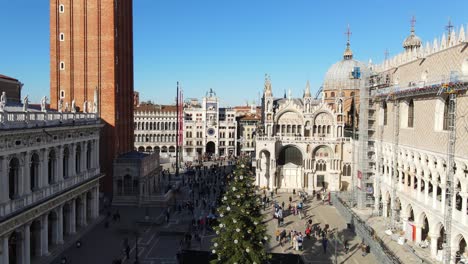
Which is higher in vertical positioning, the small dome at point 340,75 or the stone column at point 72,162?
the small dome at point 340,75

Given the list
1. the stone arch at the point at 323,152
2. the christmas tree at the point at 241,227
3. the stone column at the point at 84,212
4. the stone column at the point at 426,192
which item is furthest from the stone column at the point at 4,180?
the stone arch at the point at 323,152

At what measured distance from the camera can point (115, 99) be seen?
1916 inches

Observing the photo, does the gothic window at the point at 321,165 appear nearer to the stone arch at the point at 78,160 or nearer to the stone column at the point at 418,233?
the stone column at the point at 418,233

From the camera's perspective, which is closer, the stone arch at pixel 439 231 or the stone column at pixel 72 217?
the stone arch at pixel 439 231

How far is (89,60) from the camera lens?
48.3 metres

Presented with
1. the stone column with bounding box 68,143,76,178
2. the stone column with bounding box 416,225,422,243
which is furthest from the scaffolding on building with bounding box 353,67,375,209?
the stone column with bounding box 68,143,76,178

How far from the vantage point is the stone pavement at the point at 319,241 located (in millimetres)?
30859

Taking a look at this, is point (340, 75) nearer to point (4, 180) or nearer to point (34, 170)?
point (34, 170)

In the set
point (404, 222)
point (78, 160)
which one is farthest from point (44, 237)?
point (404, 222)

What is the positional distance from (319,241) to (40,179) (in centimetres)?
2152

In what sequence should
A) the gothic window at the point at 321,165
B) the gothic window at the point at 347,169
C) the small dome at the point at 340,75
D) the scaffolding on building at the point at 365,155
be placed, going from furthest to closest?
the small dome at the point at 340,75 < the gothic window at the point at 321,165 < the gothic window at the point at 347,169 < the scaffolding on building at the point at 365,155

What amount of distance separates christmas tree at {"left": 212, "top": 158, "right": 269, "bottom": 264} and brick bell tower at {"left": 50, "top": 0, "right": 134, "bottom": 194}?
27004 millimetres

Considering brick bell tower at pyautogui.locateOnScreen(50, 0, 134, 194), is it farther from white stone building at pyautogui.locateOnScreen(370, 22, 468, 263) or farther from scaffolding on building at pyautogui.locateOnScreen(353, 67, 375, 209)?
white stone building at pyautogui.locateOnScreen(370, 22, 468, 263)

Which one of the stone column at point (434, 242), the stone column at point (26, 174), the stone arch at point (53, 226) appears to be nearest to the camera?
the stone column at point (26, 174)
